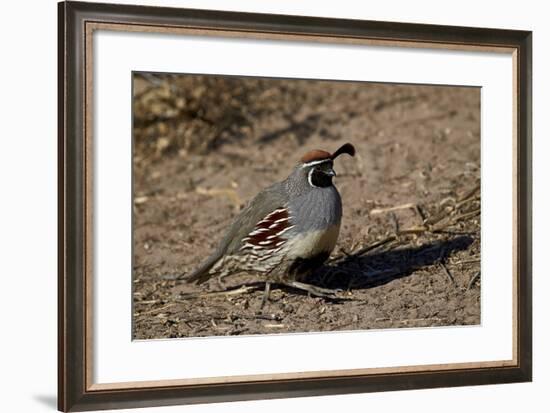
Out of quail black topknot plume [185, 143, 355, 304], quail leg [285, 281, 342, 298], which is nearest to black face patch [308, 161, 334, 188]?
quail black topknot plume [185, 143, 355, 304]

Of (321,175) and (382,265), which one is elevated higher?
(321,175)

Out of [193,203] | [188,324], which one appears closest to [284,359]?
[188,324]

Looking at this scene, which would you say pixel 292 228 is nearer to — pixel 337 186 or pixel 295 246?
pixel 295 246

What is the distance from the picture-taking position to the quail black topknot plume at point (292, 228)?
15.2 ft

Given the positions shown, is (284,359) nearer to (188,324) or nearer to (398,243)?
(188,324)

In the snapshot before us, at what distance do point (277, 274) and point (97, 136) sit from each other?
1.27 m

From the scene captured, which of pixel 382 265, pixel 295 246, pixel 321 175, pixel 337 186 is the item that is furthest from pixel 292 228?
pixel 337 186

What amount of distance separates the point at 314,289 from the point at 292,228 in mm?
402

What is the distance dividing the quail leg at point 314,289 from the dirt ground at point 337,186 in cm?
5

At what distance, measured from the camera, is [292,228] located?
4648 mm

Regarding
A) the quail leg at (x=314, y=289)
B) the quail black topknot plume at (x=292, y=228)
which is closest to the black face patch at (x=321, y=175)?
the quail black topknot plume at (x=292, y=228)

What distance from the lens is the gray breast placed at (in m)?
4.62

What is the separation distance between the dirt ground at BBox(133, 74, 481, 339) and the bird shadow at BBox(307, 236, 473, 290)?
0.01m

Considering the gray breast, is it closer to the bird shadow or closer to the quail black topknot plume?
the quail black topknot plume
